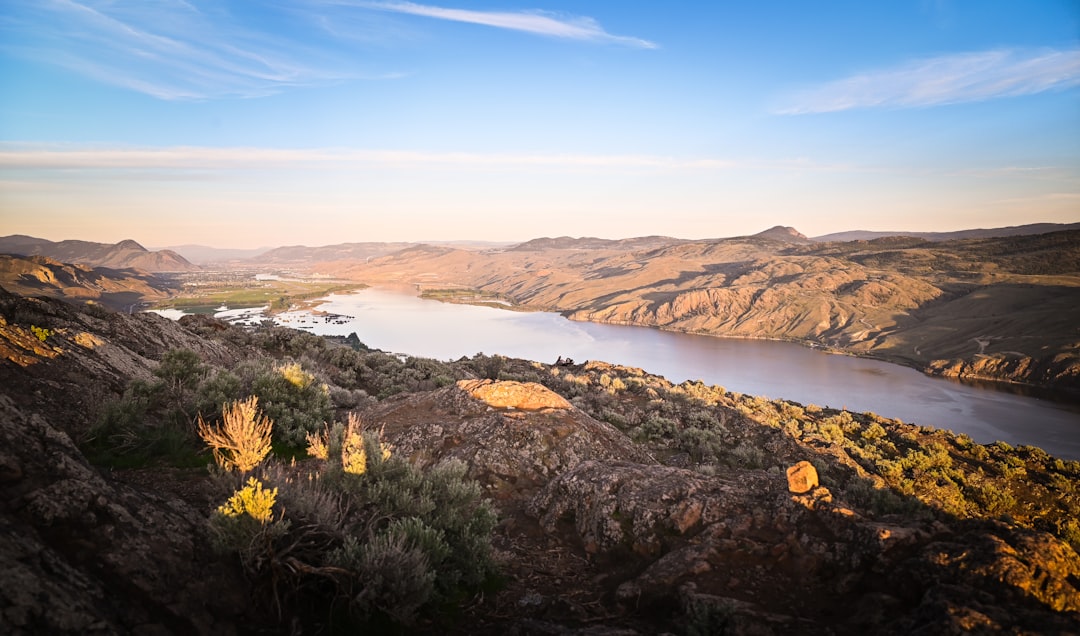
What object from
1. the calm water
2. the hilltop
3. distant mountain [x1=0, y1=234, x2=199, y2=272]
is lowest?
Result: the calm water

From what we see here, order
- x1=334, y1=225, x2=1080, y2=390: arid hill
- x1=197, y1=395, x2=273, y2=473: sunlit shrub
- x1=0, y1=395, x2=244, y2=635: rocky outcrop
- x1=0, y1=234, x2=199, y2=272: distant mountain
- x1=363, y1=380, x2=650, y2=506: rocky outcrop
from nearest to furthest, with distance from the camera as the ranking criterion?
x1=0, y1=395, x2=244, y2=635: rocky outcrop < x1=197, y1=395, x2=273, y2=473: sunlit shrub < x1=363, y1=380, x2=650, y2=506: rocky outcrop < x1=334, y1=225, x2=1080, y2=390: arid hill < x1=0, y1=234, x2=199, y2=272: distant mountain

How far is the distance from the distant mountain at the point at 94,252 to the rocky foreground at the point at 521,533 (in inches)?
Answer: 5750

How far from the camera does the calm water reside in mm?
42688

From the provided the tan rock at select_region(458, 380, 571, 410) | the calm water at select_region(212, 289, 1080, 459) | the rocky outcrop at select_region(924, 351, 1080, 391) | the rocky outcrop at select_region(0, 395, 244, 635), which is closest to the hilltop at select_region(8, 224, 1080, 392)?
the rocky outcrop at select_region(924, 351, 1080, 391)

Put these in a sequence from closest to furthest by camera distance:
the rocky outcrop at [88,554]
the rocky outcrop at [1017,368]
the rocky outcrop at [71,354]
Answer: the rocky outcrop at [88,554] < the rocky outcrop at [71,354] < the rocky outcrop at [1017,368]

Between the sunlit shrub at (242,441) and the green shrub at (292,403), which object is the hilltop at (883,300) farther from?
the sunlit shrub at (242,441)

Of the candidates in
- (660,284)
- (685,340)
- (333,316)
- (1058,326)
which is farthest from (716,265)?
(333,316)

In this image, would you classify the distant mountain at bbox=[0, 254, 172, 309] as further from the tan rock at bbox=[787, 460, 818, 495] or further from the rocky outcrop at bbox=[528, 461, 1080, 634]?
the tan rock at bbox=[787, 460, 818, 495]

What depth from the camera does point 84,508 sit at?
334 centimetres

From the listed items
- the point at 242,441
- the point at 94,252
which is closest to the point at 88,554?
the point at 242,441

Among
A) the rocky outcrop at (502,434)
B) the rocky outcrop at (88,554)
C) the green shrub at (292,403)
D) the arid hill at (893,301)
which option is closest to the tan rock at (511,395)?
the rocky outcrop at (502,434)

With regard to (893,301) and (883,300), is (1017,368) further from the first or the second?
(883,300)

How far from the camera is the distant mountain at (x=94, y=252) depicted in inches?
5054

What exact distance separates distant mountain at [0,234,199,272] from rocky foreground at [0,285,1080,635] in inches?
5750
